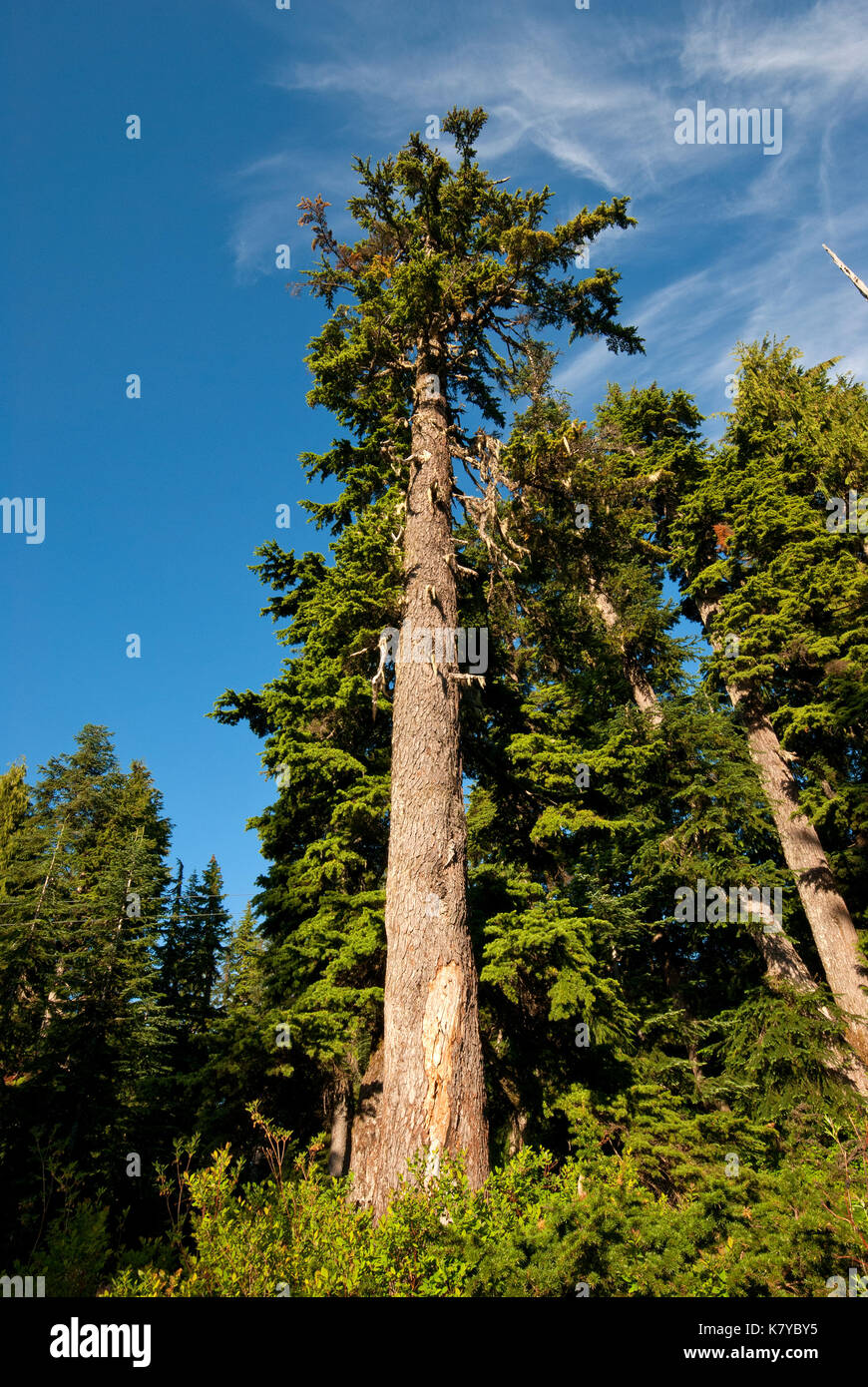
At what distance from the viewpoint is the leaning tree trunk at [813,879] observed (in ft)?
32.5

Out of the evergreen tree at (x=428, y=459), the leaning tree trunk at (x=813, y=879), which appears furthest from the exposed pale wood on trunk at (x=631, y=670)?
the evergreen tree at (x=428, y=459)

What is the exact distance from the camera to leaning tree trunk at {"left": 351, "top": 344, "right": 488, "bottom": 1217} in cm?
548

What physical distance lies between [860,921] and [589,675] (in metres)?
6.68

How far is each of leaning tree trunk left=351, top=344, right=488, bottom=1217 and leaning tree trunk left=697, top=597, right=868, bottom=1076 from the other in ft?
23.0

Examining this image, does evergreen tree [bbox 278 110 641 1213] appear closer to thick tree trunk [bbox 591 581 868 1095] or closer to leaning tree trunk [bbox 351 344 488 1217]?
leaning tree trunk [bbox 351 344 488 1217]

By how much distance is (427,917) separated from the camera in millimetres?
6305

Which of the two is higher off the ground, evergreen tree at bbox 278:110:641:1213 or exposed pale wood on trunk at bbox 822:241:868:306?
exposed pale wood on trunk at bbox 822:241:868:306

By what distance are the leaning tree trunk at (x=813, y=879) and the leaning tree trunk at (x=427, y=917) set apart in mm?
7017

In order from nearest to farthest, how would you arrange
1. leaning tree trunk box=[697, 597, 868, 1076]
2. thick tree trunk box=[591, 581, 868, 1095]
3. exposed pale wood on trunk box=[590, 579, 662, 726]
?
thick tree trunk box=[591, 581, 868, 1095] → leaning tree trunk box=[697, 597, 868, 1076] → exposed pale wood on trunk box=[590, 579, 662, 726]

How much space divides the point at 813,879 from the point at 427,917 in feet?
26.6

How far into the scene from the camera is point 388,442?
34.9ft

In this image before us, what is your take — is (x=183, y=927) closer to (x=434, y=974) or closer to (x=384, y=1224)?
(x=434, y=974)

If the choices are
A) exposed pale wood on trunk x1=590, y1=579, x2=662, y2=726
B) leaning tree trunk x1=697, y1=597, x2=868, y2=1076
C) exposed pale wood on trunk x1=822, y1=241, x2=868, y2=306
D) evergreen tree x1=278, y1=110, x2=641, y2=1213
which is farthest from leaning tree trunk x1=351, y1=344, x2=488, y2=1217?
exposed pale wood on trunk x1=822, y1=241, x2=868, y2=306

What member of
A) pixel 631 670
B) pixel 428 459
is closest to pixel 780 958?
pixel 631 670
